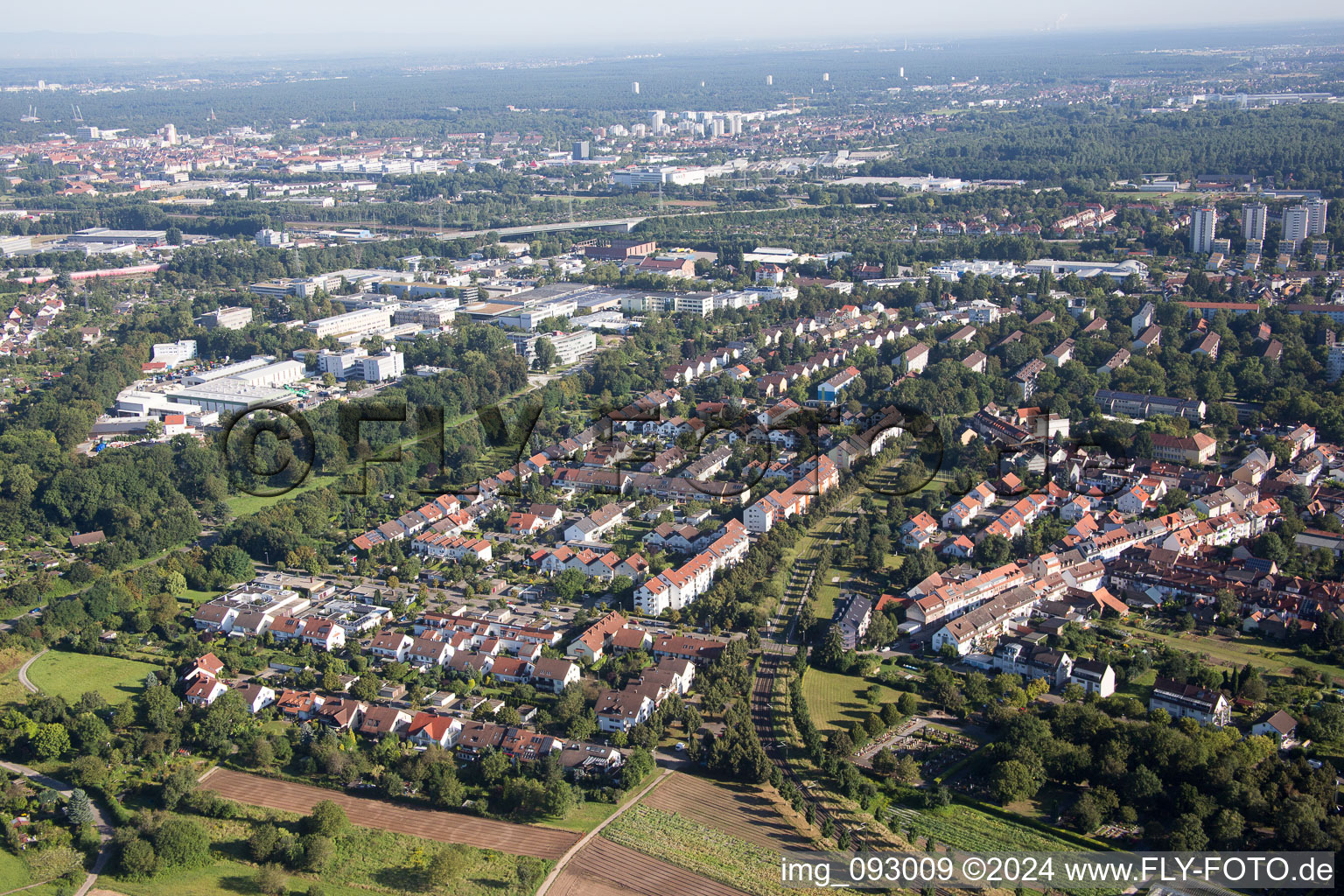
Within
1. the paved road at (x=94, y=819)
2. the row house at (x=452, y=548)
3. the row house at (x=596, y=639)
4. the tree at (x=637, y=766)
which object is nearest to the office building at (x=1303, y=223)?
the row house at (x=452, y=548)

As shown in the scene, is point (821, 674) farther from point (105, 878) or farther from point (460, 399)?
point (460, 399)

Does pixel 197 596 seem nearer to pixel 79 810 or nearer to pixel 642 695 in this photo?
pixel 79 810

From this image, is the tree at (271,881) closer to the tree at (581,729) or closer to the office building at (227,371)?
the tree at (581,729)

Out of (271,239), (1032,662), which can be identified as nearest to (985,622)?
(1032,662)

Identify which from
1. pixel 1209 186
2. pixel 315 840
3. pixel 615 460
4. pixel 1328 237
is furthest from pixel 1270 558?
pixel 1209 186

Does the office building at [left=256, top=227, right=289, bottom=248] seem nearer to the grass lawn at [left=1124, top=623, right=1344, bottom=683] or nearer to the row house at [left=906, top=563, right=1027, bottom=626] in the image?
the row house at [left=906, top=563, right=1027, bottom=626]

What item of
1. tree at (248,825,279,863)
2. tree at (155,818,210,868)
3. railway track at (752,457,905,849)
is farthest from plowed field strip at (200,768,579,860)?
railway track at (752,457,905,849)
